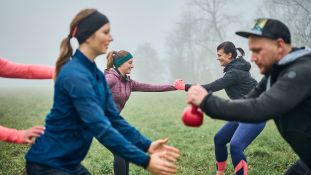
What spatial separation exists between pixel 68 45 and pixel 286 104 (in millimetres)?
2263

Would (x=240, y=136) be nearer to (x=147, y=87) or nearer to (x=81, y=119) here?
(x=147, y=87)

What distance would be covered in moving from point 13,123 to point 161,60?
88603 mm

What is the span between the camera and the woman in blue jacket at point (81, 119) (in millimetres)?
3473

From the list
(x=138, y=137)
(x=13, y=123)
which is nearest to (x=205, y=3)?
(x=13, y=123)

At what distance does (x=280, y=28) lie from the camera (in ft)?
12.0

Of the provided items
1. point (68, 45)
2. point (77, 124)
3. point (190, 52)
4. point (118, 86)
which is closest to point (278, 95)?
point (77, 124)

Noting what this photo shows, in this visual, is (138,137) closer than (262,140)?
Yes

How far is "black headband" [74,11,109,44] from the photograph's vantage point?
3.79 metres

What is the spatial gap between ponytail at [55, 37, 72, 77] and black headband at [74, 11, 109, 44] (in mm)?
203

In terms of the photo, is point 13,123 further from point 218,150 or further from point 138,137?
point 138,137

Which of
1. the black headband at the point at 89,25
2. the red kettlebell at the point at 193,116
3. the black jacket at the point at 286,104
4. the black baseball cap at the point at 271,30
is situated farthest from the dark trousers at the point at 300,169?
the black headband at the point at 89,25

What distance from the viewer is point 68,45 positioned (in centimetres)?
398

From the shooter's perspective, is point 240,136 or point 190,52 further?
point 190,52

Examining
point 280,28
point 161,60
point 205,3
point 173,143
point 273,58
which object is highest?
point 280,28
